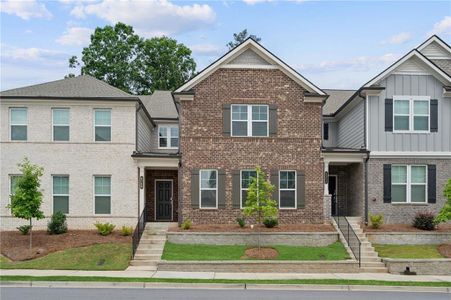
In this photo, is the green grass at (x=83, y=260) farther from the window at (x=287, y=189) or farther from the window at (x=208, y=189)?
the window at (x=287, y=189)

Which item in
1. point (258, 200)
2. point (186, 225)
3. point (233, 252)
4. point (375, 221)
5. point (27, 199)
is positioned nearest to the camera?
point (233, 252)

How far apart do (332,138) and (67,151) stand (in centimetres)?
1455

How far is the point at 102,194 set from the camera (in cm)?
2497

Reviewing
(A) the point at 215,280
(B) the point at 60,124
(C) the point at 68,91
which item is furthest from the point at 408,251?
(C) the point at 68,91

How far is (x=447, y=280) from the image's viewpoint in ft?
58.7

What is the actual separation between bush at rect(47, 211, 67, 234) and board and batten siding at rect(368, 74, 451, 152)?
46.6ft

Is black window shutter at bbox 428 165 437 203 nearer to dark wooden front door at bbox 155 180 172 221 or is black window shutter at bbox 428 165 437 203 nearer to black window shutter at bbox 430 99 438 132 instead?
black window shutter at bbox 430 99 438 132

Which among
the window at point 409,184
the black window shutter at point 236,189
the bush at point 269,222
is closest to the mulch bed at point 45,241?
the black window shutter at point 236,189

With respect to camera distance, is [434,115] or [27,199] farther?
[434,115]

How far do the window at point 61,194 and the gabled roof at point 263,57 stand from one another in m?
6.79

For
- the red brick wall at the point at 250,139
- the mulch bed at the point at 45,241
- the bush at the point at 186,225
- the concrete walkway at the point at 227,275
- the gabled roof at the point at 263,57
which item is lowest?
the concrete walkway at the point at 227,275

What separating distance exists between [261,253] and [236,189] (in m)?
4.46

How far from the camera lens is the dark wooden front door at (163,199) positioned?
28156 mm

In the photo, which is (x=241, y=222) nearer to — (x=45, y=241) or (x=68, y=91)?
(x=45, y=241)
